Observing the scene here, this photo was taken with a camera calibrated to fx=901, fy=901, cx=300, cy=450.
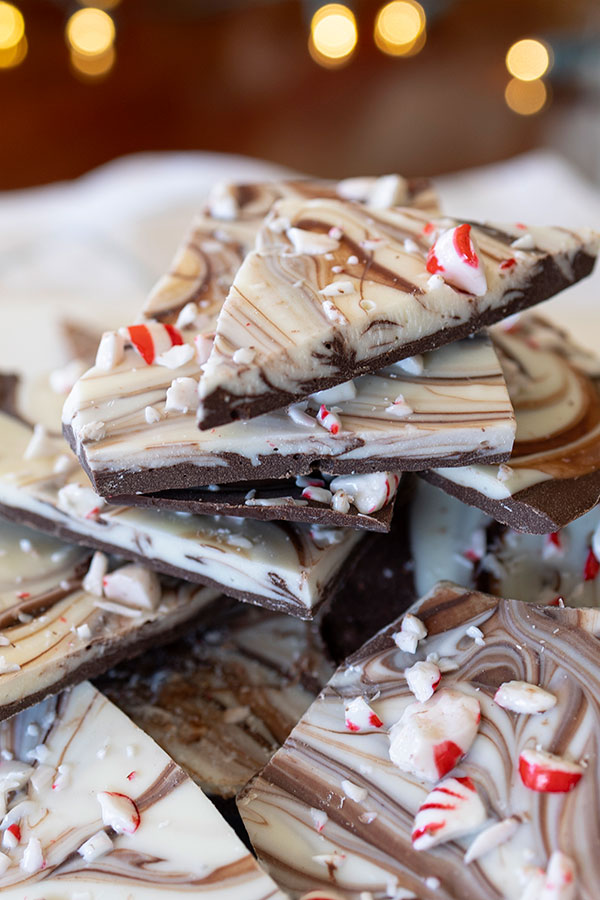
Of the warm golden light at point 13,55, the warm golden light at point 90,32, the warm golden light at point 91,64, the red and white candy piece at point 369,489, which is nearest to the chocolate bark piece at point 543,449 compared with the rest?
the red and white candy piece at point 369,489

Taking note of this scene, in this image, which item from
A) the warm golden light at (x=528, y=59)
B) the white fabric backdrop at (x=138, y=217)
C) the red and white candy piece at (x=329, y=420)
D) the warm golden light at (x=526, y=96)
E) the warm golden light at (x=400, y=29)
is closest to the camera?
the red and white candy piece at (x=329, y=420)

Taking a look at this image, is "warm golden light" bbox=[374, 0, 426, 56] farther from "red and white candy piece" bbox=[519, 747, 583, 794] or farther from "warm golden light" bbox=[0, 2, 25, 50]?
Answer: "red and white candy piece" bbox=[519, 747, 583, 794]

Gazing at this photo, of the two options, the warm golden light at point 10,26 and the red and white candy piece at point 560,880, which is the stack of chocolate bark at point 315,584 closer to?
the red and white candy piece at point 560,880

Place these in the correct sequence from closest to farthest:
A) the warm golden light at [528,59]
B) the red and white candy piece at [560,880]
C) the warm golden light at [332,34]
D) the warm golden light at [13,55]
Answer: the red and white candy piece at [560,880], the warm golden light at [528,59], the warm golden light at [13,55], the warm golden light at [332,34]

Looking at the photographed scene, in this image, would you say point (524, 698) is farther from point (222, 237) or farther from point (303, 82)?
point (303, 82)

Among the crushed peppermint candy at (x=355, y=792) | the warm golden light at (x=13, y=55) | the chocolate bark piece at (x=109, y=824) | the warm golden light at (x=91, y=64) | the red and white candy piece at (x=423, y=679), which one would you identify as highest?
the warm golden light at (x=13, y=55)

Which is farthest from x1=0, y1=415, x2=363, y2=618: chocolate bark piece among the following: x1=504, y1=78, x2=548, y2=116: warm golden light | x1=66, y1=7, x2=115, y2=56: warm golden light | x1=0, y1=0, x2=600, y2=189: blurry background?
x1=66, y1=7, x2=115, y2=56: warm golden light
